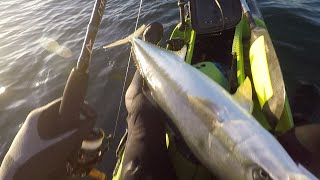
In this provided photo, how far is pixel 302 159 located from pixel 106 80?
6.87 metres

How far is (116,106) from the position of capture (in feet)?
27.2

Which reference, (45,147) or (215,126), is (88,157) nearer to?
(45,147)

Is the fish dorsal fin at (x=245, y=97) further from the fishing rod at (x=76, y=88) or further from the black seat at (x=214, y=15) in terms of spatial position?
the black seat at (x=214, y=15)

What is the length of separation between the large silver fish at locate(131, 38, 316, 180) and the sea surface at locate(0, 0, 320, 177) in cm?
394

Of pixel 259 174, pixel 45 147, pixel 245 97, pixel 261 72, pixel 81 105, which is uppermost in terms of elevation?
pixel 245 97

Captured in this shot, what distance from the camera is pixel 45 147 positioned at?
3.51 m

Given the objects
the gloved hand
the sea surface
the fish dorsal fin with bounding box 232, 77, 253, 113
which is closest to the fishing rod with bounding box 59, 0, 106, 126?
the gloved hand

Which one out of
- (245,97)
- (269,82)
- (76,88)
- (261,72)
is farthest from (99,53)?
(245,97)

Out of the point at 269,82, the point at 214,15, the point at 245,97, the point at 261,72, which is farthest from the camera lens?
the point at 214,15

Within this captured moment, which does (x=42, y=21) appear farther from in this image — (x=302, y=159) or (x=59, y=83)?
(x=302, y=159)

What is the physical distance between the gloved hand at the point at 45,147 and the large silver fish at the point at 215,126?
3.30 feet

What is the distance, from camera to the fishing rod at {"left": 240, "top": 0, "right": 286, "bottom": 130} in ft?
14.5

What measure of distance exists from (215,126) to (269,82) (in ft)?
8.35

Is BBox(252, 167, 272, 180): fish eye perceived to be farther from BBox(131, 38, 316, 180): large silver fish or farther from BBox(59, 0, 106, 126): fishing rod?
BBox(59, 0, 106, 126): fishing rod
